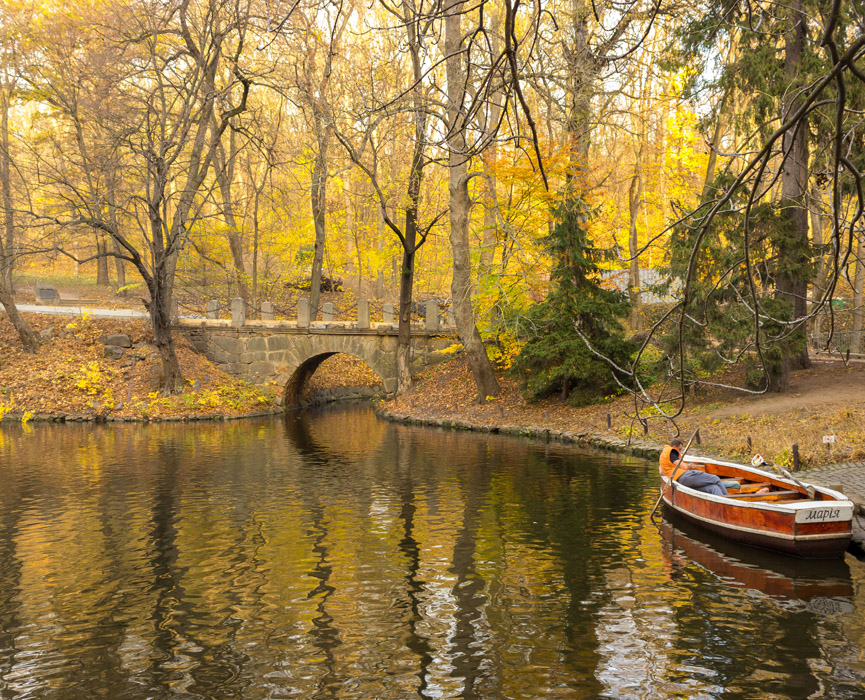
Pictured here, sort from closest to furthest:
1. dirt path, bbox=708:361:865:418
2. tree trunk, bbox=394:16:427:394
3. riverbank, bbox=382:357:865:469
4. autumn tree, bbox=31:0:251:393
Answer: riverbank, bbox=382:357:865:469, dirt path, bbox=708:361:865:418, autumn tree, bbox=31:0:251:393, tree trunk, bbox=394:16:427:394

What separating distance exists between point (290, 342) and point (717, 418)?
16.2m

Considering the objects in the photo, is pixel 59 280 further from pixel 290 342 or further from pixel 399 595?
pixel 399 595

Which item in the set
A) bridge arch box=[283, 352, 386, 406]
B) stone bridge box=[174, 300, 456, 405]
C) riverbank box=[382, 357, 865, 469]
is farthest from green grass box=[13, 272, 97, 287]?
riverbank box=[382, 357, 865, 469]

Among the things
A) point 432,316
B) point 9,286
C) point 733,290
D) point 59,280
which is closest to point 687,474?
point 733,290

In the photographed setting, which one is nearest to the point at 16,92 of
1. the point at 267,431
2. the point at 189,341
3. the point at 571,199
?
the point at 189,341

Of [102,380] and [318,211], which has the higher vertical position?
[318,211]

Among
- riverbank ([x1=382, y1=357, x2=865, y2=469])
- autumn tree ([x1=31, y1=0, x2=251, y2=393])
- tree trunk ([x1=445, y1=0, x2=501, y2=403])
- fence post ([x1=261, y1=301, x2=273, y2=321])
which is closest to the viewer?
riverbank ([x1=382, y1=357, x2=865, y2=469])

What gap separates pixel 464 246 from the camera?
22.9 m

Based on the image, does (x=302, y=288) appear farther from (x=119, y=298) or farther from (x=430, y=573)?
(x=430, y=573)

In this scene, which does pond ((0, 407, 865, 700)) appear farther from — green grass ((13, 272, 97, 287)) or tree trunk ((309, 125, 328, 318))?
green grass ((13, 272, 97, 287))

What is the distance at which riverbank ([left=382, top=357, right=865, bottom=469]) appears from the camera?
45.2 feet

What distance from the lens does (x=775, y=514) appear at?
9.11 metres

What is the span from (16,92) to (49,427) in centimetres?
1207

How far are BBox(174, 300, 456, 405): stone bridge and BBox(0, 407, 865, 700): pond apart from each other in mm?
14066
